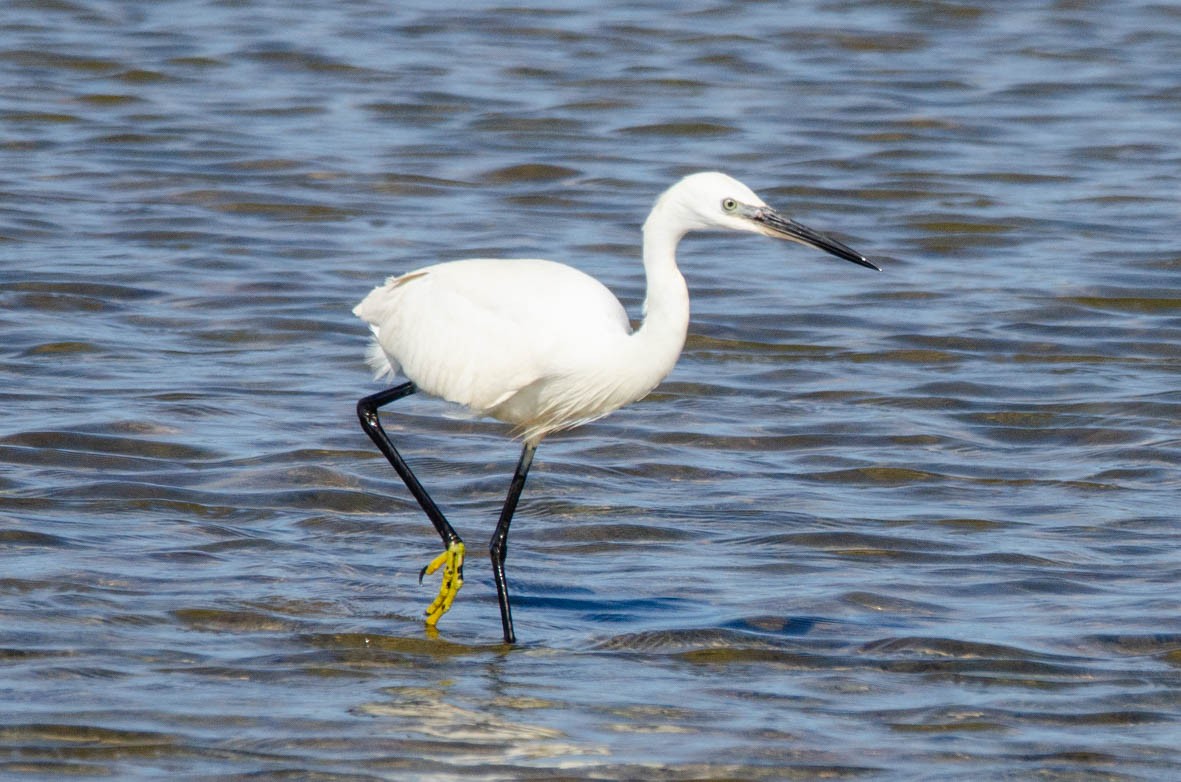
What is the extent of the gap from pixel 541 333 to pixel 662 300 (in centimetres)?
40

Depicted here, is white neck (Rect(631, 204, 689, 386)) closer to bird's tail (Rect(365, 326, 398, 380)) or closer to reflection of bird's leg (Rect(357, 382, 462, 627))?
reflection of bird's leg (Rect(357, 382, 462, 627))

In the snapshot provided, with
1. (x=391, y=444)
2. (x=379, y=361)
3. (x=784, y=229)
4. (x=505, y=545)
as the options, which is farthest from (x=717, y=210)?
(x=379, y=361)

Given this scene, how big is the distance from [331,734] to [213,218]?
7.19 metres

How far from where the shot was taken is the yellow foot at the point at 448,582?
6215mm

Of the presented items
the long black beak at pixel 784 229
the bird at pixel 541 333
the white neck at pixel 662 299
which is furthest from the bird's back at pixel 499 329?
the long black beak at pixel 784 229

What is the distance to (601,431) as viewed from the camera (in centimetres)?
857

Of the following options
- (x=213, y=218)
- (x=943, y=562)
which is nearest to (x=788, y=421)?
(x=943, y=562)

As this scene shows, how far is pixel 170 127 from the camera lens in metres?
14.0

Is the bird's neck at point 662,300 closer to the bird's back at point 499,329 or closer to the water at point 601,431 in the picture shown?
the bird's back at point 499,329

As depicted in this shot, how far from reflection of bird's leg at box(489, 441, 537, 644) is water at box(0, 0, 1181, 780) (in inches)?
3.1

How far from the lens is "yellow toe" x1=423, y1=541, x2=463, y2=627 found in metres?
6.21

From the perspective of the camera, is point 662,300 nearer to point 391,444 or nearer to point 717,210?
point 717,210

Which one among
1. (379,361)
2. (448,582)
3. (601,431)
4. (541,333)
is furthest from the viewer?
(601,431)

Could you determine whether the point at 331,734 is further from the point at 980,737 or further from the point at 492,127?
the point at 492,127
